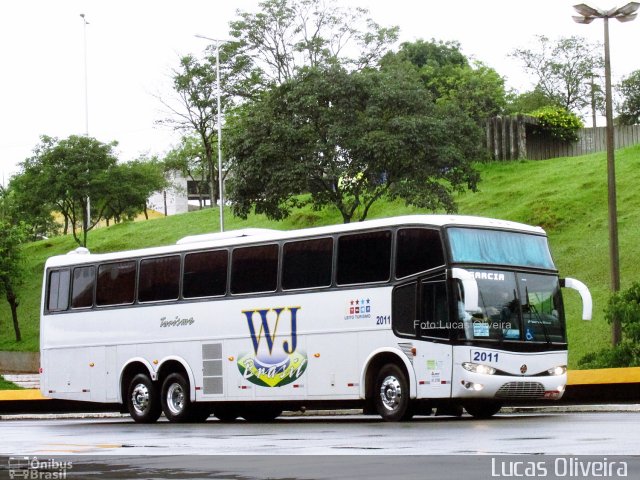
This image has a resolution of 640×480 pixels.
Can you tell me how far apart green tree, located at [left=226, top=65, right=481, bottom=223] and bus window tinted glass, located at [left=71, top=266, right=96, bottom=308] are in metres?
15.2

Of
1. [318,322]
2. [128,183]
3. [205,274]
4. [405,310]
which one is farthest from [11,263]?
[405,310]

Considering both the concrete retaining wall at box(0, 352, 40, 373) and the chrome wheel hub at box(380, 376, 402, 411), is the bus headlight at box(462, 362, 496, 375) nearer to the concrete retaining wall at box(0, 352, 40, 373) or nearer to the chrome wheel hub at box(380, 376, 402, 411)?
the chrome wheel hub at box(380, 376, 402, 411)

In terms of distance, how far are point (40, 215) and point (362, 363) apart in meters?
47.4

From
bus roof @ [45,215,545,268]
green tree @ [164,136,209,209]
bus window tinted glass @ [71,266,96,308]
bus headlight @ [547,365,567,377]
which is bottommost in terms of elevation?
bus headlight @ [547,365,567,377]

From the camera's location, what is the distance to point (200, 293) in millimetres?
26531

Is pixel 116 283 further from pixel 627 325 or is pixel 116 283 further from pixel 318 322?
pixel 627 325

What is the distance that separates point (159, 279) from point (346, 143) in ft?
58.3

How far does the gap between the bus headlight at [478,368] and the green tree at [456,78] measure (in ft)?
180

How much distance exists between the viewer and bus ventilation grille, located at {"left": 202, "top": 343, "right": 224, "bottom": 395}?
26156 millimetres

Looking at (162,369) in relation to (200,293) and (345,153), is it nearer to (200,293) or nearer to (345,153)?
(200,293)

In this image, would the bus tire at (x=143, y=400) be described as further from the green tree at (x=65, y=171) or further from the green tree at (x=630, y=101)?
the green tree at (x=630, y=101)

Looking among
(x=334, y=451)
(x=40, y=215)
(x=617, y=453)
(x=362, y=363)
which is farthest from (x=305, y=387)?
(x=40, y=215)

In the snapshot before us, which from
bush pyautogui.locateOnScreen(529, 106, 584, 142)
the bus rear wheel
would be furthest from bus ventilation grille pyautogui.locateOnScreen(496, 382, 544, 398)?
bush pyautogui.locateOnScreen(529, 106, 584, 142)

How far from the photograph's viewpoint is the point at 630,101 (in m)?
89.2
